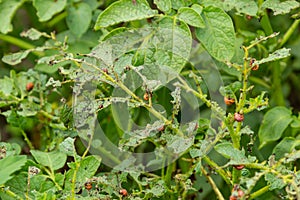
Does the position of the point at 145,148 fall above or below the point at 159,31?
below

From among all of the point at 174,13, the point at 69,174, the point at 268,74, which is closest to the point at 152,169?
the point at 69,174

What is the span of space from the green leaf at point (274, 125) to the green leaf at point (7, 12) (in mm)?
658

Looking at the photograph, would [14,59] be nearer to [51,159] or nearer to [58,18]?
[51,159]

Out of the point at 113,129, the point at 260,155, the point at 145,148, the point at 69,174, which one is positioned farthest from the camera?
the point at 145,148

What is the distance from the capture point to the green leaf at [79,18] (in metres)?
1.54

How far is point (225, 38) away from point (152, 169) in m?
0.32

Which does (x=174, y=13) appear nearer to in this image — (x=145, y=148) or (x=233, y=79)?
(x=233, y=79)

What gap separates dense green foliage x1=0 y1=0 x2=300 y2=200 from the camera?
109cm

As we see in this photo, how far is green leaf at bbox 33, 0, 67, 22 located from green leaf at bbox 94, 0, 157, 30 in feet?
0.92

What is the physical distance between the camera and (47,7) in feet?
4.96

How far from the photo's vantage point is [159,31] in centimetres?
125

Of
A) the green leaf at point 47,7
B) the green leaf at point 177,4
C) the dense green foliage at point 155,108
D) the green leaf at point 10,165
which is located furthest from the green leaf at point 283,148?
the green leaf at point 47,7

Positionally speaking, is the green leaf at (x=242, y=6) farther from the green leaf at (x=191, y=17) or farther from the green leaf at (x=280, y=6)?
the green leaf at (x=191, y=17)

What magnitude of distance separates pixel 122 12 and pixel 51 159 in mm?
325
